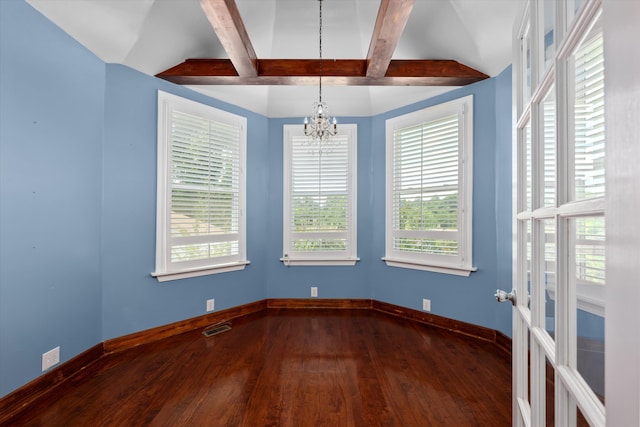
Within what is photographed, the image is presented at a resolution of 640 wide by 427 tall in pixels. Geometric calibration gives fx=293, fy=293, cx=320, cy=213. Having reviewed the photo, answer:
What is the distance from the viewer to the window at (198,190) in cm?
274

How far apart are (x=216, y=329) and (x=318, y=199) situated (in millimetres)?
1799

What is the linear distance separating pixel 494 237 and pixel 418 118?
4.74ft

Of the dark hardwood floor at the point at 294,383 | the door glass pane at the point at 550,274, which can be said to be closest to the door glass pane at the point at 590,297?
the door glass pane at the point at 550,274

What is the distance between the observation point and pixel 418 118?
317 cm

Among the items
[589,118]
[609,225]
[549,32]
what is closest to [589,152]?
[589,118]

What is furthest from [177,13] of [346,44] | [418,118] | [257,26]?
[418,118]

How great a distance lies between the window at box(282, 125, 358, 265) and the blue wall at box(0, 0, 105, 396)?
186cm

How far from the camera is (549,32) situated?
77 centimetres

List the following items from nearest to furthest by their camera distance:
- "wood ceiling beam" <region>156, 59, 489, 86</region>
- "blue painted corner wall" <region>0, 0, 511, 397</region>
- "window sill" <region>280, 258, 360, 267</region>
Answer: "blue painted corner wall" <region>0, 0, 511, 397</region> → "wood ceiling beam" <region>156, 59, 489, 86</region> → "window sill" <region>280, 258, 360, 267</region>

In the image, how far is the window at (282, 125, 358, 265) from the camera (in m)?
3.57

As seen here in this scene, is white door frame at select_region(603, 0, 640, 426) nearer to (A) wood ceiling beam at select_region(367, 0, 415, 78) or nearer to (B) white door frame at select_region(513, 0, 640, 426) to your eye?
(B) white door frame at select_region(513, 0, 640, 426)

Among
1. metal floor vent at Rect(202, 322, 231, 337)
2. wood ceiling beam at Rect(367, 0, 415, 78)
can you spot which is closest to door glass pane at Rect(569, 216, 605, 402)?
wood ceiling beam at Rect(367, 0, 415, 78)

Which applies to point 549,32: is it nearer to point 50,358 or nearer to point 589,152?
point 589,152

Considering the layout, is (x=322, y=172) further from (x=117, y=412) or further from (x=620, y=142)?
(x=620, y=142)
